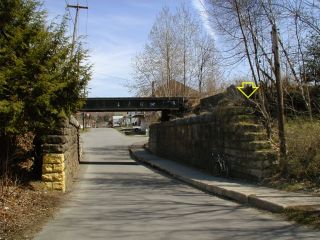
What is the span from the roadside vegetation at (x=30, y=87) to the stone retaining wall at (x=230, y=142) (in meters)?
5.78

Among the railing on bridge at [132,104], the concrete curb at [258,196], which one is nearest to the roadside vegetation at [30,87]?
the concrete curb at [258,196]

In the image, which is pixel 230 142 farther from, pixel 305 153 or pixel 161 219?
pixel 161 219

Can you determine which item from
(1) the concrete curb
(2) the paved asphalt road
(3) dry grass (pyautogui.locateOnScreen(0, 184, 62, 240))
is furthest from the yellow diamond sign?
(3) dry grass (pyautogui.locateOnScreen(0, 184, 62, 240))

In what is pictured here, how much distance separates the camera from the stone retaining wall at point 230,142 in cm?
1612

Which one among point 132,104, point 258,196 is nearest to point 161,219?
point 258,196

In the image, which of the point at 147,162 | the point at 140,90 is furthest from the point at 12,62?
the point at 140,90

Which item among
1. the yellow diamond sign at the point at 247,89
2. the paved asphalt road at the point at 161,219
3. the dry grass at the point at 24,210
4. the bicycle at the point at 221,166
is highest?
the yellow diamond sign at the point at 247,89

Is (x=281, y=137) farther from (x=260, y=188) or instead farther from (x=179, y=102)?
(x=179, y=102)

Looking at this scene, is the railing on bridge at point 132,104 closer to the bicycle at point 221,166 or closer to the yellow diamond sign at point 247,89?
the bicycle at point 221,166

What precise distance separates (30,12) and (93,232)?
6.88 metres

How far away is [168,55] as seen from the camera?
4659 centimetres

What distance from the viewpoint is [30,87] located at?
12.8 m

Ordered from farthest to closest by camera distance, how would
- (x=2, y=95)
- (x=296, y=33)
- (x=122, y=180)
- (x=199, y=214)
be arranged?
(x=122, y=180), (x=296, y=33), (x=2, y=95), (x=199, y=214)

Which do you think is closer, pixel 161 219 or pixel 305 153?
pixel 161 219
